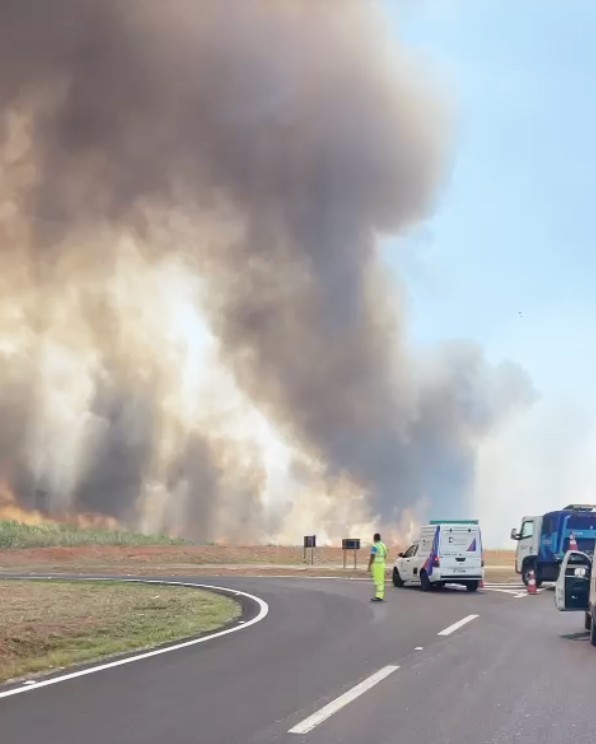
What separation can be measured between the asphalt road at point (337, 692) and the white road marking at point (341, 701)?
0.02 m

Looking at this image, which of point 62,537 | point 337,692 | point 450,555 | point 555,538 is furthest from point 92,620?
point 62,537

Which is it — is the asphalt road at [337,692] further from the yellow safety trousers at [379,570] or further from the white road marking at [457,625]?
the yellow safety trousers at [379,570]

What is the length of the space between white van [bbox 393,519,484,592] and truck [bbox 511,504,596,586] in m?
3.74

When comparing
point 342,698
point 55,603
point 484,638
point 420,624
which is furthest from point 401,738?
point 55,603

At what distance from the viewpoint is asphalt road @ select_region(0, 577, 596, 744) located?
7453 millimetres

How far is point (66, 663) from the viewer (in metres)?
11.8

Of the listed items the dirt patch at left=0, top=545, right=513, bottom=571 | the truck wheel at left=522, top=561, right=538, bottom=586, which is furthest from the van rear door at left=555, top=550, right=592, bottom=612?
the dirt patch at left=0, top=545, right=513, bottom=571

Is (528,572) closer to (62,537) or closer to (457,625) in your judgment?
(457,625)

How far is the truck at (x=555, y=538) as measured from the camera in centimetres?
2986

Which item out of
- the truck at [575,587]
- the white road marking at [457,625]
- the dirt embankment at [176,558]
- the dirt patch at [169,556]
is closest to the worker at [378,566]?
the white road marking at [457,625]

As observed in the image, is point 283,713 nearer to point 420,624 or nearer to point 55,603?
point 420,624

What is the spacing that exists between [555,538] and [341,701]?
74.6 feet

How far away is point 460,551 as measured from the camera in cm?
2698

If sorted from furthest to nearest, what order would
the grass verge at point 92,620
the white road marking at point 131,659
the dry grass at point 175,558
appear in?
the dry grass at point 175,558 < the grass verge at point 92,620 < the white road marking at point 131,659
